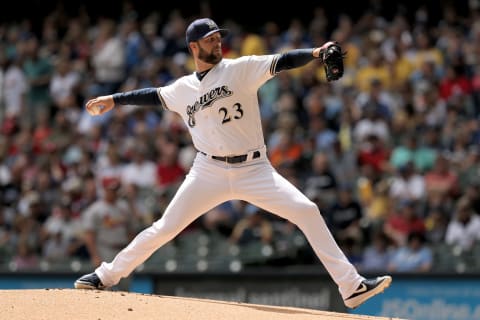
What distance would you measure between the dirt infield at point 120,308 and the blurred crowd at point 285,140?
14.7 feet

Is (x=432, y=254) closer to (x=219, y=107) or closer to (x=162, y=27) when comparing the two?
(x=219, y=107)

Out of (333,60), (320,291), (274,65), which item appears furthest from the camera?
(320,291)

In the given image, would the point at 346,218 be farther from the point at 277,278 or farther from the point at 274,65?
the point at 274,65

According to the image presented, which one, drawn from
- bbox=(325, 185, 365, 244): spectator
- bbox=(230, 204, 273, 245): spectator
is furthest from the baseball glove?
bbox=(230, 204, 273, 245): spectator

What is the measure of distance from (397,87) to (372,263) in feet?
10.4

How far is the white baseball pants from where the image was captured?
7.33m

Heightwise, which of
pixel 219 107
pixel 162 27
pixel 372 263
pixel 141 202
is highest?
pixel 162 27

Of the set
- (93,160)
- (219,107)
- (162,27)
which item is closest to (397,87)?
(93,160)

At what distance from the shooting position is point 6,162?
607 inches

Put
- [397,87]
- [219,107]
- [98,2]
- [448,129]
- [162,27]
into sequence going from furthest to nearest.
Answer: [98,2] → [162,27] → [397,87] → [448,129] → [219,107]

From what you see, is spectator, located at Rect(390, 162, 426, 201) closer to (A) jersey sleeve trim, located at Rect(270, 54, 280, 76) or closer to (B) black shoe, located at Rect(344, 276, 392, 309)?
(B) black shoe, located at Rect(344, 276, 392, 309)

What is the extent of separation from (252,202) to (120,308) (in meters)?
1.22

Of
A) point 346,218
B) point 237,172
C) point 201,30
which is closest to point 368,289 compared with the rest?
point 237,172

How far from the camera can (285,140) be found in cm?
1320
